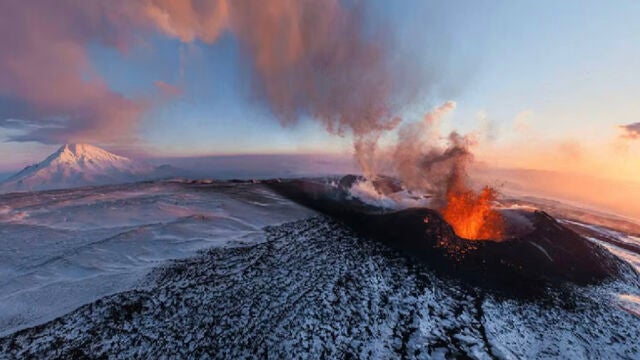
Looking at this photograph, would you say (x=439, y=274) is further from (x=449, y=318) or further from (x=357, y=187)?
(x=357, y=187)

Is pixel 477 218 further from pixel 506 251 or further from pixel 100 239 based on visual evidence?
pixel 100 239

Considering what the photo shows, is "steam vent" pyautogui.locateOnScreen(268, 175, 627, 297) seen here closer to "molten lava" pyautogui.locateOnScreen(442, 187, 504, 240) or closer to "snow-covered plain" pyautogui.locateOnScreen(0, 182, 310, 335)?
"molten lava" pyautogui.locateOnScreen(442, 187, 504, 240)

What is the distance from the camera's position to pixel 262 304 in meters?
13.6

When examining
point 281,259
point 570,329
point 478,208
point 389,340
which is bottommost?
point 570,329

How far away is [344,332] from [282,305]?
372 cm

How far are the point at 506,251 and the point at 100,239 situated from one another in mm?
34555

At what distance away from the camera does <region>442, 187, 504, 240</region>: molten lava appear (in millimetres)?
27062

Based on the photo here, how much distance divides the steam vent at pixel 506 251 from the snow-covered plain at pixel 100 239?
1180 cm

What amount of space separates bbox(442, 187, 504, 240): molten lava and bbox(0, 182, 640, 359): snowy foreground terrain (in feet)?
30.6

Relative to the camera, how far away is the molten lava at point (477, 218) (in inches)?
1065

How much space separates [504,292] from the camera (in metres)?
16.4

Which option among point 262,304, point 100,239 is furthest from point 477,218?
point 100,239

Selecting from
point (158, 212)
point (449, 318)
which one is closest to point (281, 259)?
point (449, 318)

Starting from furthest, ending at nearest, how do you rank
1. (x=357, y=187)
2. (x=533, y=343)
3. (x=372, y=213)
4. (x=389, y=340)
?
(x=357, y=187) < (x=372, y=213) < (x=533, y=343) < (x=389, y=340)
